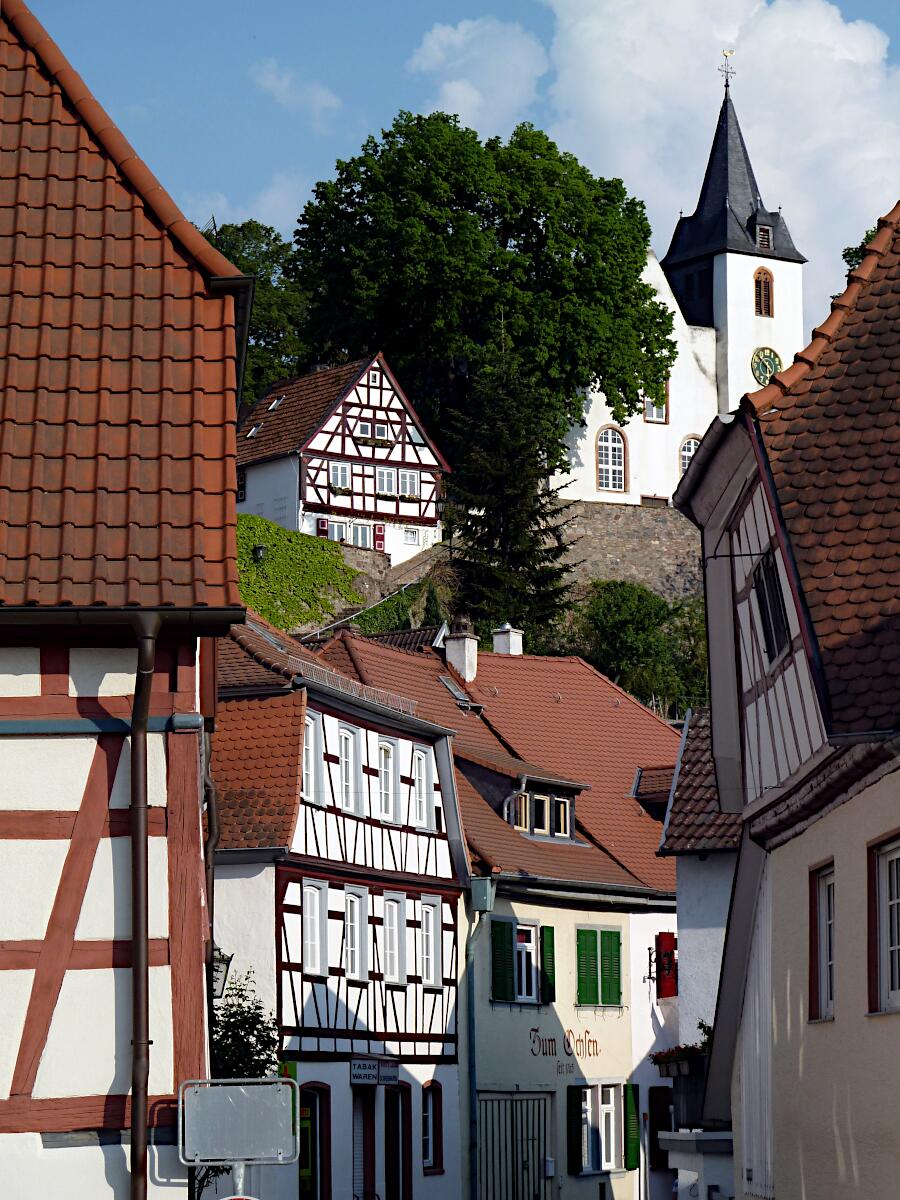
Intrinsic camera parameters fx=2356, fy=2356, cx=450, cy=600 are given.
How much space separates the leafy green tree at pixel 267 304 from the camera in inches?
3130

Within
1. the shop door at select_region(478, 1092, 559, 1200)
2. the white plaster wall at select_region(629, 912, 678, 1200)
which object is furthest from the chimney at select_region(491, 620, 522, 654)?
the shop door at select_region(478, 1092, 559, 1200)

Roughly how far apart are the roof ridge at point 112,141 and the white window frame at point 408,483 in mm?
49354

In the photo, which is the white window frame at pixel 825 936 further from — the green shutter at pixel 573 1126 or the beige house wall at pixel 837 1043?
the green shutter at pixel 573 1126

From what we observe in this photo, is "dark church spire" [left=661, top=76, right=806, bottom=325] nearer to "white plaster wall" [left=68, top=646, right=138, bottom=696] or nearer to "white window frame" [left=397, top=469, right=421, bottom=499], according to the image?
"white window frame" [left=397, top=469, right=421, bottom=499]

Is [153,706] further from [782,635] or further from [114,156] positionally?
[782,635]

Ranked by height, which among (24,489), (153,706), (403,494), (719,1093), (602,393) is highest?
(602,393)

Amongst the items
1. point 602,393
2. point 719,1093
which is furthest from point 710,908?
point 602,393

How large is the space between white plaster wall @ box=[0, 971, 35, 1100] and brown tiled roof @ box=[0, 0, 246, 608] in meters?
1.91

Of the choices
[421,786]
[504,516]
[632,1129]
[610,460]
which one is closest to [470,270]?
[504,516]

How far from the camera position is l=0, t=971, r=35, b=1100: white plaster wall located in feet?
38.9

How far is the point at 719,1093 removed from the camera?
19.0 meters

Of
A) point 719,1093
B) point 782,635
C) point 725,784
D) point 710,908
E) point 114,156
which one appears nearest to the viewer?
point 114,156

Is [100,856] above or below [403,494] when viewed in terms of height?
below

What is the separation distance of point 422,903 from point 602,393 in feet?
140
